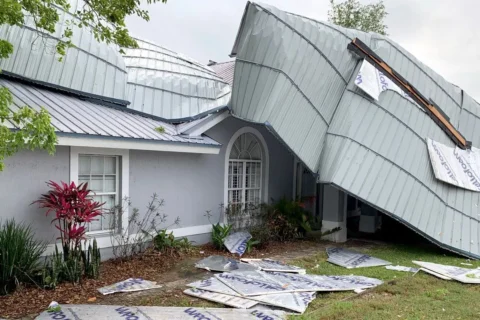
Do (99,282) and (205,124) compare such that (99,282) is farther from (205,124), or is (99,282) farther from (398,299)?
(398,299)

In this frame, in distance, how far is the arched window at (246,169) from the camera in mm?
11656

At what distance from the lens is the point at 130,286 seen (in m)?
6.96

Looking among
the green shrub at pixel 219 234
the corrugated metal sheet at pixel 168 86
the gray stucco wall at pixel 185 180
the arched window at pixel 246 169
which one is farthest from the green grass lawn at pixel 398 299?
the corrugated metal sheet at pixel 168 86

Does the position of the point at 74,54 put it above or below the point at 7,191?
above

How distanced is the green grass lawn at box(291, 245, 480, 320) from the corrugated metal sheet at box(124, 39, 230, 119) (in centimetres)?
497

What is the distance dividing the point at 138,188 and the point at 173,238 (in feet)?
4.51

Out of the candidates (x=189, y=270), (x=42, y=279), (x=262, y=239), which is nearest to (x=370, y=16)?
(x=262, y=239)

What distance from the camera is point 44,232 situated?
754 cm

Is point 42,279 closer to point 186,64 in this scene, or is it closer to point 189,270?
point 189,270

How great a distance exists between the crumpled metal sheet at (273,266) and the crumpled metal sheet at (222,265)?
10.4 inches

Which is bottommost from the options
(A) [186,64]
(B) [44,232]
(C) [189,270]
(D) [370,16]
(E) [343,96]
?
(C) [189,270]

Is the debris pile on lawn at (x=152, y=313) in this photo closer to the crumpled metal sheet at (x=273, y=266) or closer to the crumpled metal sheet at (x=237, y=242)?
the crumpled metal sheet at (x=273, y=266)

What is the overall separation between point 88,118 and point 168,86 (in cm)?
346

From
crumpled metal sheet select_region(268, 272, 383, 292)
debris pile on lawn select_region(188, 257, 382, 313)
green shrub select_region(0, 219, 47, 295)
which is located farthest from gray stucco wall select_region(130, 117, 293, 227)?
crumpled metal sheet select_region(268, 272, 383, 292)
